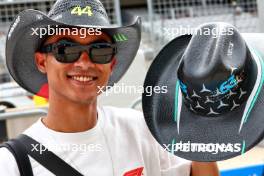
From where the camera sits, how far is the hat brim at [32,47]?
7.70 feet

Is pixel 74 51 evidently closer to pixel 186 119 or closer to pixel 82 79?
pixel 82 79

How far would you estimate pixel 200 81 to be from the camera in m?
1.97

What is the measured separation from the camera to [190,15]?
845 centimetres

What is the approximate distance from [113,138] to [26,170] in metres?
0.43

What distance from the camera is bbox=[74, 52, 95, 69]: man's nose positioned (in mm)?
2301

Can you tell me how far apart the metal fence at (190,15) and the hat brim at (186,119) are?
5.62 metres

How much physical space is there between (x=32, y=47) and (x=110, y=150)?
62 centimetres

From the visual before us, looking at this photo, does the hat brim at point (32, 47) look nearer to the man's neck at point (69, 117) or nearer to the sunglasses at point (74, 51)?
the sunglasses at point (74, 51)

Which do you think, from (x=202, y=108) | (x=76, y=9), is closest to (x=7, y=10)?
(x=76, y=9)

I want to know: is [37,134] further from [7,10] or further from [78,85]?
[7,10]

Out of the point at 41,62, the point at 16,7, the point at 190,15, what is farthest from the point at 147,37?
the point at 41,62

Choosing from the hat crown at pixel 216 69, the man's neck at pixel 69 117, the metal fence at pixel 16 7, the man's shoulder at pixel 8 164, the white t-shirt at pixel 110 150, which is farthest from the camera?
the metal fence at pixel 16 7

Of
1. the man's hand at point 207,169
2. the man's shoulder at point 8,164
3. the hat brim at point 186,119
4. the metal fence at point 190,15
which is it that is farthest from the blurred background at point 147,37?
the man's shoulder at point 8,164

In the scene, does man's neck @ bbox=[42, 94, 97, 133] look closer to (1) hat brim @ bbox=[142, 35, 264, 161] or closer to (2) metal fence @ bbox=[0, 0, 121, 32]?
(1) hat brim @ bbox=[142, 35, 264, 161]
